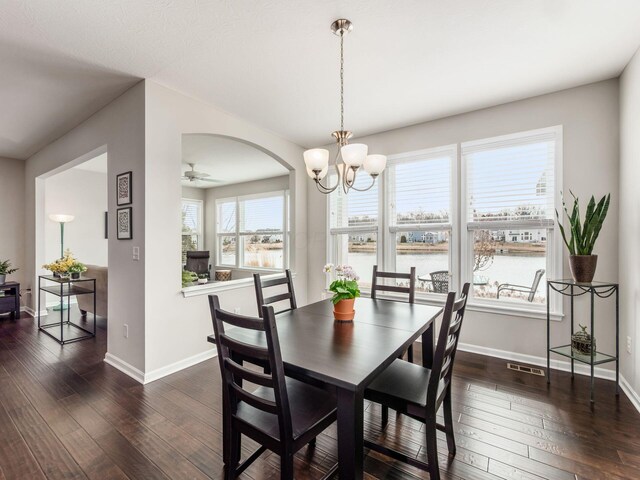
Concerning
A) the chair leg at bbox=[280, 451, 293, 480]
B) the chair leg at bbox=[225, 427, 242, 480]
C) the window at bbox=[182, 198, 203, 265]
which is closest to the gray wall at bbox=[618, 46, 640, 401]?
the chair leg at bbox=[280, 451, 293, 480]

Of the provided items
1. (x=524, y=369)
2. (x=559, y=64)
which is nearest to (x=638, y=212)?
(x=559, y=64)

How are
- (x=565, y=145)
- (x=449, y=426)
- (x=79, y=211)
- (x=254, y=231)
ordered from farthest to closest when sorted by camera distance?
1. (x=254, y=231)
2. (x=79, y=211)
3. (x=565, y=145)
4. (x=449, y=426)

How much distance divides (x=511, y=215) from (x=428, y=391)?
2.51 metres

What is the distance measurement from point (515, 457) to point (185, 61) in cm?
361

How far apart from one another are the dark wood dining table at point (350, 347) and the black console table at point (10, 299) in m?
5.32

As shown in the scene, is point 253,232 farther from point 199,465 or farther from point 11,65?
point 199,465

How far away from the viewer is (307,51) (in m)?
2.43

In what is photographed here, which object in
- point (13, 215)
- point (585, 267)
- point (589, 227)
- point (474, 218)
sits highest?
point (13, 215)

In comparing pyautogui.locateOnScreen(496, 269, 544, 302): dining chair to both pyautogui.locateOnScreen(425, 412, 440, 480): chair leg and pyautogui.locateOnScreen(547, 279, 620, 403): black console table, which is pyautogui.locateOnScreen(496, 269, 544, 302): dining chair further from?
pyautogui.locateOnScreen(425, 412, 440, 480): chair leg

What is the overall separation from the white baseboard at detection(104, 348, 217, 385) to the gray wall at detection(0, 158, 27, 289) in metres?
3.94

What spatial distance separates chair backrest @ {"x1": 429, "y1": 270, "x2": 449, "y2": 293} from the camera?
12.3 feet

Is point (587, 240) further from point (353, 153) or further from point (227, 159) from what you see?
point (227, 159)

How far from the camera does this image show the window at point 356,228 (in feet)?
14.1

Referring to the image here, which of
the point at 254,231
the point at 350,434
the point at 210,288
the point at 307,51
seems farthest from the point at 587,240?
the point at 254,231
